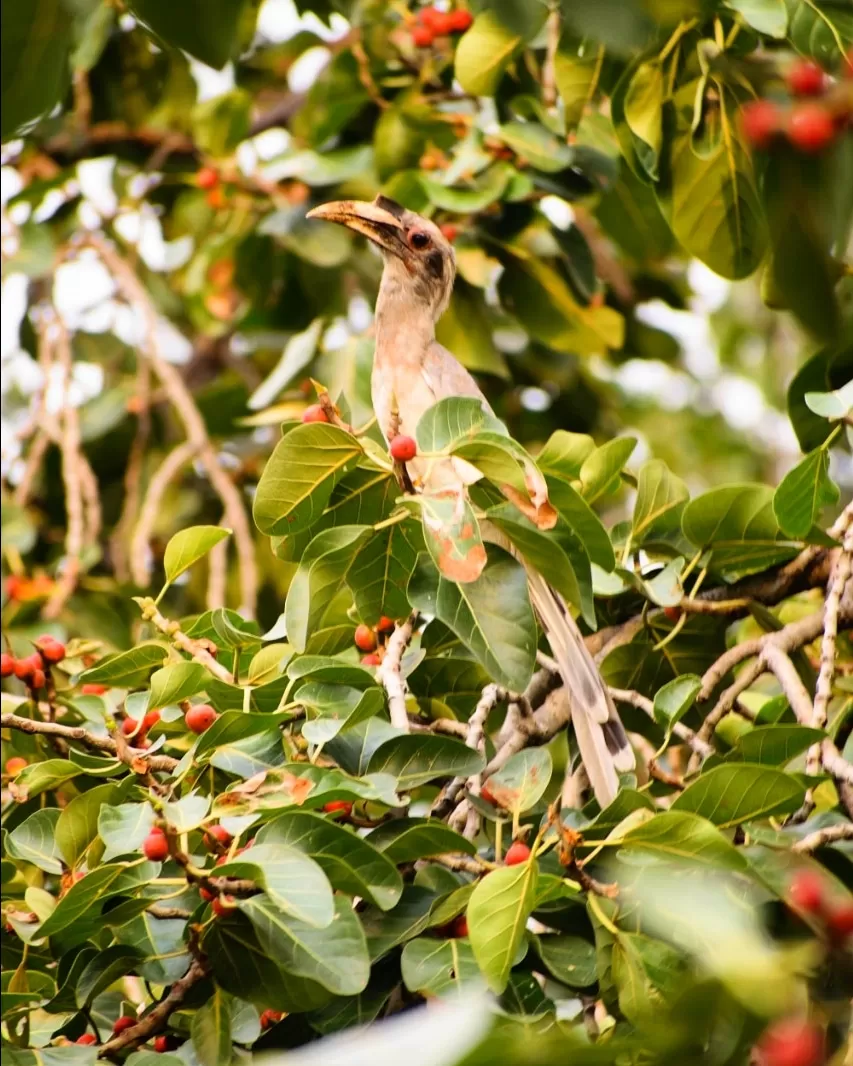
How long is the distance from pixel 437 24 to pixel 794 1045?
3.97 meters

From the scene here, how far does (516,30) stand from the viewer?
1.34m

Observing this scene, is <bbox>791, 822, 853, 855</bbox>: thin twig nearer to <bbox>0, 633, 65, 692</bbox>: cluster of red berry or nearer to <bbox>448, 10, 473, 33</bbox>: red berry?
<bbox>0, 633, 65, 692</bbox>: cluster of red berry

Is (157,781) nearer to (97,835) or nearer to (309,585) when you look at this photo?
(97,835)

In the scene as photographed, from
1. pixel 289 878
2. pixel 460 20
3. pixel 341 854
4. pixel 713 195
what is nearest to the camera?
pixel 289 878

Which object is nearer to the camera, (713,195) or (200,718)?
(200,718)

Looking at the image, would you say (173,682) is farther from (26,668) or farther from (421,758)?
(26,668)

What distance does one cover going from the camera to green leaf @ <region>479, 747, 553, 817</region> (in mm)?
2273

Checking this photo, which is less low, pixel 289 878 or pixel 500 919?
pixel 289 878

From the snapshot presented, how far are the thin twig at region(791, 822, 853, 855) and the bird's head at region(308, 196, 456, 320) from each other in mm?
2636

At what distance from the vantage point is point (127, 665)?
2.56m

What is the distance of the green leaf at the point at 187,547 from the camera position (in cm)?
257

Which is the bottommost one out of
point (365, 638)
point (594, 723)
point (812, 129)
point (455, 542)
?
point (594, 723)

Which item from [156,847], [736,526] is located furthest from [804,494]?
[156,847]

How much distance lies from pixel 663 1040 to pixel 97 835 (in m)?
1.39
